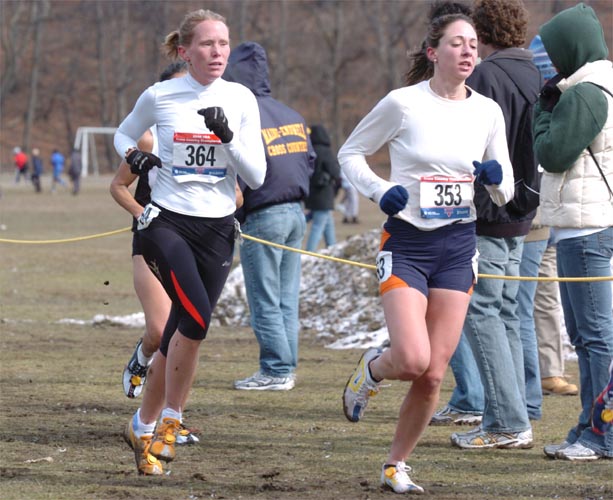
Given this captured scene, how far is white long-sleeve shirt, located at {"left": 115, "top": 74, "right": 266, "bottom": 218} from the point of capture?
5484 millimetres

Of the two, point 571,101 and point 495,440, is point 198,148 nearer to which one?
point 571,101

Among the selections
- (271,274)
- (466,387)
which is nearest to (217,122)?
(466,387)

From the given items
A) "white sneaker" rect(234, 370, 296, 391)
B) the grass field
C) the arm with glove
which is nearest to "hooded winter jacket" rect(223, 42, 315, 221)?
"white sneaker" rect(234, 370, 296, 391)

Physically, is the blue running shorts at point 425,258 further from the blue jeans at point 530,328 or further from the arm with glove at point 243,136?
the blue jeans at point 530,328

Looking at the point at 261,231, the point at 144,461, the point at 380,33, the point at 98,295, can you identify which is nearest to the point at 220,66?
the point at 144,461

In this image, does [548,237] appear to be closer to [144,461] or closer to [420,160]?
[420,160]

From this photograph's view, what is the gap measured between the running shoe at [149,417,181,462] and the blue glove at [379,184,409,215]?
4.64 ft

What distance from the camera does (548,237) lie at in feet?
24.9

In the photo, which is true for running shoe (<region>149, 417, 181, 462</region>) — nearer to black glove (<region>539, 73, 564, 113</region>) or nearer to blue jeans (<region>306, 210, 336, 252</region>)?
black glove (<region>539, 73, 564, 113</region>)

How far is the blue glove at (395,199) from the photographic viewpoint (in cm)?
508

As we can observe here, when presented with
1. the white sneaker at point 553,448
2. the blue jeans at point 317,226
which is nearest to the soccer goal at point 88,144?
the blue jeans at point 317,226

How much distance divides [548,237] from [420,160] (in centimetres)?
255

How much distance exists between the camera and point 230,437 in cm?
664

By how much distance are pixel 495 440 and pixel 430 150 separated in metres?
1.91
